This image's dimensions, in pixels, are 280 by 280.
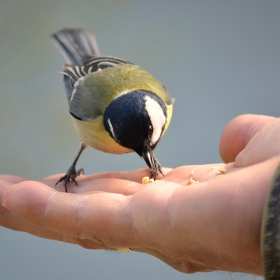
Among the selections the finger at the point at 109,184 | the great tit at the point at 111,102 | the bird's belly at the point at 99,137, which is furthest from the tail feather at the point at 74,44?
the finger at the point at 109,184

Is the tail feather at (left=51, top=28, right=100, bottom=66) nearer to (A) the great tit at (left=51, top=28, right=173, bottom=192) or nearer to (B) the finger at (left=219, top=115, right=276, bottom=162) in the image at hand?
(A) the great tit at (left=51, top=28, right=173, bottom=192)

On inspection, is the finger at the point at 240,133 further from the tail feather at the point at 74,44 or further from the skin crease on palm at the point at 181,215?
the tail feather at the point at 74,44

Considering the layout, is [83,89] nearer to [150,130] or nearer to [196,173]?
[150,130]

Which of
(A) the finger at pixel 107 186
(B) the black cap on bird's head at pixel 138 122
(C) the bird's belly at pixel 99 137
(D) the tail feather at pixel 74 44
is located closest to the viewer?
(A) the finger at pixel 107 186

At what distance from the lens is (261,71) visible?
228cm

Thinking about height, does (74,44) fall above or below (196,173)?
above

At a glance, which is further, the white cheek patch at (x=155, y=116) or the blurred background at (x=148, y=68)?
the blurred background at (x=148, y=68)

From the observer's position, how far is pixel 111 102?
1415mm

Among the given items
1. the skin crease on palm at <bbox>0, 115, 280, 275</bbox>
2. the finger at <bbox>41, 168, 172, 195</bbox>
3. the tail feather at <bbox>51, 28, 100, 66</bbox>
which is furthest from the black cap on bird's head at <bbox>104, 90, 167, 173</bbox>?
the tail feather at <bbox>51, 28, 100, 66</bbox>

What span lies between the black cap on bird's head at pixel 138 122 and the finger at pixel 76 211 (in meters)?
0.37

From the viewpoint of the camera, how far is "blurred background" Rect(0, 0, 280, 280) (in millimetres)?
2164

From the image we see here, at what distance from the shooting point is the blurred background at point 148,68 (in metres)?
2.16

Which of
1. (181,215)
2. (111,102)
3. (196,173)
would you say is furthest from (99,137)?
(181,215)

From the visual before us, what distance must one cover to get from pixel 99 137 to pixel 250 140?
54 cm
